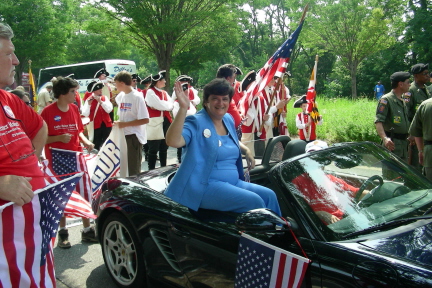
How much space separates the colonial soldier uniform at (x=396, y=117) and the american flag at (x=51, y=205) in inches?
181

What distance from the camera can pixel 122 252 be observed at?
3588mm

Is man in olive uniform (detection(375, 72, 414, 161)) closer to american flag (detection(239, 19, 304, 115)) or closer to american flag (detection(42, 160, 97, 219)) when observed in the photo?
american flag (detection(239, 19, 304, 115))

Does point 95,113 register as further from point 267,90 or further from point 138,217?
point 138,217

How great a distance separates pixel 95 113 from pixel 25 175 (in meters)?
6.49

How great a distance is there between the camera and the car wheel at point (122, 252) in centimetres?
338

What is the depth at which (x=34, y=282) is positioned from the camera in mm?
2311

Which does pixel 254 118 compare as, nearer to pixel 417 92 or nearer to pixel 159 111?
pixel 159 111

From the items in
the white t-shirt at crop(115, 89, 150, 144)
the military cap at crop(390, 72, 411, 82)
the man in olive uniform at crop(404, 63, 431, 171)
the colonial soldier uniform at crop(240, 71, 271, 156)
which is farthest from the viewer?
the colonial soldier uniform at crop(240, 71, 271, 156)

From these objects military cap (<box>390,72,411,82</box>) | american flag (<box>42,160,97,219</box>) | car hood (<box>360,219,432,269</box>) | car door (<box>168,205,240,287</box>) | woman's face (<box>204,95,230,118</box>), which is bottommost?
car door (<box>168,205,240,287</box>)

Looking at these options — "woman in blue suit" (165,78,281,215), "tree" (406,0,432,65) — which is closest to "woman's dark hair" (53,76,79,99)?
"woman in blue suit" (165,78,281,215)

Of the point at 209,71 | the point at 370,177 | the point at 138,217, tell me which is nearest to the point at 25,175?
the point at 138,217

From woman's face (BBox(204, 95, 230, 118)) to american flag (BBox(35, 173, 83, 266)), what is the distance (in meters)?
1.23

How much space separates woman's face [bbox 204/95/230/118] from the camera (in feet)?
10.9

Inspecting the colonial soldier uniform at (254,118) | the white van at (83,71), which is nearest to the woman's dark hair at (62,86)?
the colonial soldier uniform at (254,118)
